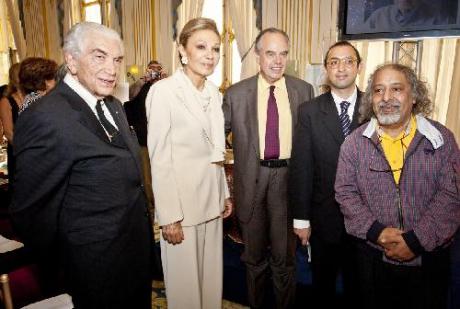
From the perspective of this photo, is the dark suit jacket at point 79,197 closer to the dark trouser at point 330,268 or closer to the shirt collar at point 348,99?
the dark trouser at point 330,268

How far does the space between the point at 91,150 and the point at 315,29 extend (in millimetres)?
4520

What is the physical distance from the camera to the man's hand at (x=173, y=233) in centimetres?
192

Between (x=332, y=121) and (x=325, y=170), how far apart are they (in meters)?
0.27

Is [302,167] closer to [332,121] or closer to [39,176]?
[332,121]

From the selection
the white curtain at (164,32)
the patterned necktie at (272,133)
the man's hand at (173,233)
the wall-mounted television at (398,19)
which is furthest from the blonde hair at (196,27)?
the white curtain at (164,32)

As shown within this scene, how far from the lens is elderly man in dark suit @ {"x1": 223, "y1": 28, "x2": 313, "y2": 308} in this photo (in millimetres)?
2277

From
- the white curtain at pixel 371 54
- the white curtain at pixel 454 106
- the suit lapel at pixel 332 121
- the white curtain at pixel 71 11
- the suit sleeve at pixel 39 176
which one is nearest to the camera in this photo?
the suit sleeve at pixel 39 176

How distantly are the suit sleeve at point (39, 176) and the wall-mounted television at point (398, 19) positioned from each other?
375 cm

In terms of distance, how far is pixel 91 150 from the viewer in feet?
4.65

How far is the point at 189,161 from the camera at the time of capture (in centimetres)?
193

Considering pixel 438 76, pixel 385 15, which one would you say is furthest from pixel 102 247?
pixel 438 76

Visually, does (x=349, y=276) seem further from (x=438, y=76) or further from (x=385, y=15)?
(x=438, y=76)

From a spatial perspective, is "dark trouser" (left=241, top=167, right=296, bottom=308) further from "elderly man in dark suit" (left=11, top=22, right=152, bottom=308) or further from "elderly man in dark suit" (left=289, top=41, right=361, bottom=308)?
"elderly man in dark suit" (left=11, top=22, right=152, bottom=308)

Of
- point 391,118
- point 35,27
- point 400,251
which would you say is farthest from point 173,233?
point 35,27
